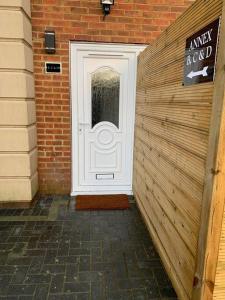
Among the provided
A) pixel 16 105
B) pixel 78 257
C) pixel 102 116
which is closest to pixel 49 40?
pixel 16 105

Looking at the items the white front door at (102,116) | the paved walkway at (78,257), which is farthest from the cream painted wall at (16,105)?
the white front door at (102,116)

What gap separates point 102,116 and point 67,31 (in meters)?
1.24

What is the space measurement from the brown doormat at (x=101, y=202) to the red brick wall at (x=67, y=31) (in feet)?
2.77

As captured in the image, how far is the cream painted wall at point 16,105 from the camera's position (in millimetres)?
2832

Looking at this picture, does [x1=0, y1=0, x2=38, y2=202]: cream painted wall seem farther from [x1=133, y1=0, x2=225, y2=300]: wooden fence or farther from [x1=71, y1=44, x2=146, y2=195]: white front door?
[x1=133, y1=0, x2=225, y2=300]: wooden fence

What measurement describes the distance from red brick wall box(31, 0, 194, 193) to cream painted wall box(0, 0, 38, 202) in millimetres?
147

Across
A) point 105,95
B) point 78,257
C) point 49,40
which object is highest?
point 49,40

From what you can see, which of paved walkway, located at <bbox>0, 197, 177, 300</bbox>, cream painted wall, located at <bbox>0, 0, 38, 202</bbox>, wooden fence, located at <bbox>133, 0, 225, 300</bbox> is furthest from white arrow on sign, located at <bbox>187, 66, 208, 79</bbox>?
cream painted wall, located at <bbox>0, 0, 38, 202</bbox>

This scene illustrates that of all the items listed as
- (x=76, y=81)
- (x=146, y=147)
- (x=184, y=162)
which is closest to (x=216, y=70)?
(x=184, y=162)

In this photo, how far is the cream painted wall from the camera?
2832mm

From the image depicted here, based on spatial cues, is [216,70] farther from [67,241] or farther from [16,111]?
[16,111]

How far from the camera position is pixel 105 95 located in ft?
11.7

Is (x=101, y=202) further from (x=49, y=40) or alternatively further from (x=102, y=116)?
(x=49, y=40)

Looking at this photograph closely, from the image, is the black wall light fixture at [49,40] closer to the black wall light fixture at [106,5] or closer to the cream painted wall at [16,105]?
the cream painted wall at [16,105]
